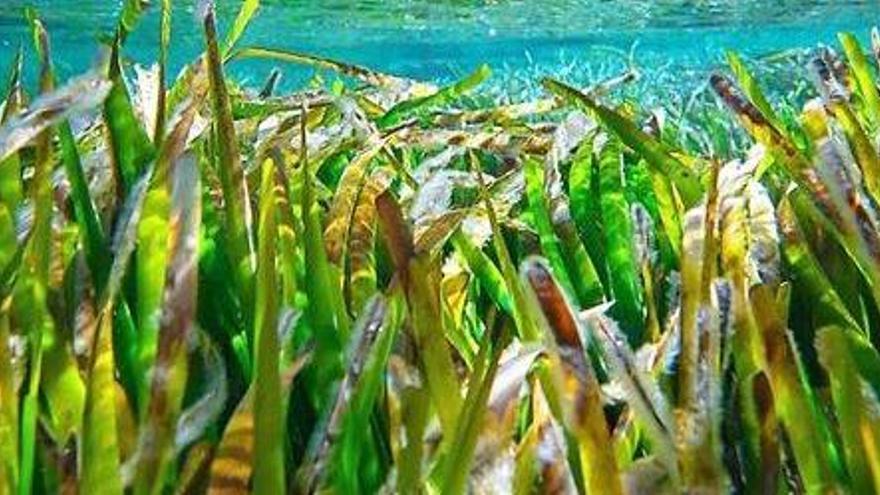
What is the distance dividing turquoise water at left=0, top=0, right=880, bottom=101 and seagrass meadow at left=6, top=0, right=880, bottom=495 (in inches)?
679

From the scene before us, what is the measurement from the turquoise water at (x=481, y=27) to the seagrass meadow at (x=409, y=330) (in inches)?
679

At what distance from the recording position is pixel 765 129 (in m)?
1.06

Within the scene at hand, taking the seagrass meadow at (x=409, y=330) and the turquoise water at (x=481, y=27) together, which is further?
the turquoise water at (x=481, y=27)

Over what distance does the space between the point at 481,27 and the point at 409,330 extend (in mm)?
27403

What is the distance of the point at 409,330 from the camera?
83cm

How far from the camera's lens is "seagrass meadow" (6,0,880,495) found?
67cm

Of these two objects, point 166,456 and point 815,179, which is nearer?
point 166,456

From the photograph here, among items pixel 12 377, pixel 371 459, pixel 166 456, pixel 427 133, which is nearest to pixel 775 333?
pixel 371 459

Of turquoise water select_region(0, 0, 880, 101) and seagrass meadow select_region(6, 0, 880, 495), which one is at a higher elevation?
seagrass meadow select_region(6, 0, 880, 495)

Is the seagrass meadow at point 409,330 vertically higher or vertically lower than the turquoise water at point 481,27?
higher

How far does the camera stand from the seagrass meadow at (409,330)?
0.67 m

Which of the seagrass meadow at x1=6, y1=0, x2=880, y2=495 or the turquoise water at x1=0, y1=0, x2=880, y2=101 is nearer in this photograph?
the seagrass meadow at x1=6, y1=0, x2=880, y2=495

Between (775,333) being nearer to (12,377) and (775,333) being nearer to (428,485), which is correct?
(428,485)

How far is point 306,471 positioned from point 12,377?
0.22 metres
